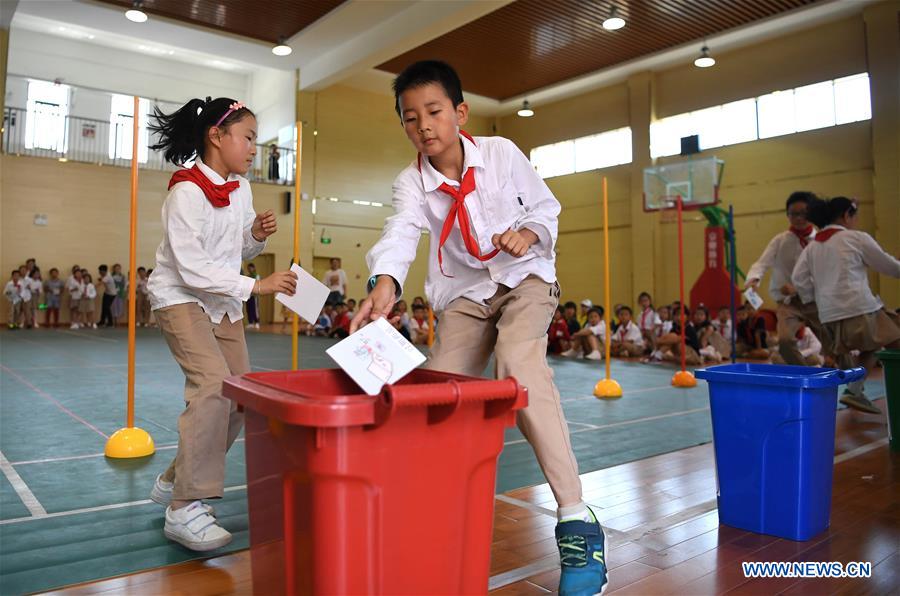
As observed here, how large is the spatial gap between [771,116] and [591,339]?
21.2 feet

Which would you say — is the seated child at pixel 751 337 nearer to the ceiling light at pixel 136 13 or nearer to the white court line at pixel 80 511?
the white court line at pixel 80 511

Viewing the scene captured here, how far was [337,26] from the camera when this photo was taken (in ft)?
36.1

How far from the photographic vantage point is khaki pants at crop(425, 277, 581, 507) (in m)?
1.42

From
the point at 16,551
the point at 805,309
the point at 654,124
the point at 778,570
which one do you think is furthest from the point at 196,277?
the point at 654,124

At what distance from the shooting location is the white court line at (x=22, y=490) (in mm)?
1983

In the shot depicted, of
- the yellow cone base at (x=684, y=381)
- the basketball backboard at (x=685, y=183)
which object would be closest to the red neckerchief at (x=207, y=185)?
the yellow cone base at (x=684, y=381)

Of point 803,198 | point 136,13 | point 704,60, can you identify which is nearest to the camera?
point 803,198

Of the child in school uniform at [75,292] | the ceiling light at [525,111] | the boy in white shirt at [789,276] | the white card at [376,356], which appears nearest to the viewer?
the white card at [376,356]

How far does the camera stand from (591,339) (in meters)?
8.34

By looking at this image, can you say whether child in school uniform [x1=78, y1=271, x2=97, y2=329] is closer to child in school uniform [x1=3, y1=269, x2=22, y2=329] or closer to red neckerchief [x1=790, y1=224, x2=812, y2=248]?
child in school uniform [x1=3, y1=269, x2=22, y2=329]

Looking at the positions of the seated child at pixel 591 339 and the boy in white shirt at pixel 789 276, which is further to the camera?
the seated child at pixel 591 339

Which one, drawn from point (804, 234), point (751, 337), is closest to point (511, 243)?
point (804, 234)

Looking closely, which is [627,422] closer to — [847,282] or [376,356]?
[847,282]

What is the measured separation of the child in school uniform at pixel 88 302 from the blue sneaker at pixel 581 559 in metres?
13.1
